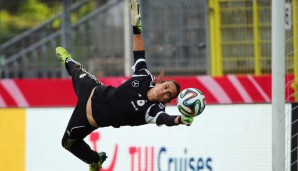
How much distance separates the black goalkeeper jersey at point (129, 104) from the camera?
1021 cm

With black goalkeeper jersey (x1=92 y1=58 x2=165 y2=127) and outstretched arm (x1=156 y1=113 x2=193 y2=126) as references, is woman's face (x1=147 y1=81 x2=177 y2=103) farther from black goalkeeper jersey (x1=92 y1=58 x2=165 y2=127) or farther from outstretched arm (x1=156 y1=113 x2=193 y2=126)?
outstretched arm (x1=156 y1=113 x2=193 y2=126)

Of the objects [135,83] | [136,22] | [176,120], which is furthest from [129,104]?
[136,22]

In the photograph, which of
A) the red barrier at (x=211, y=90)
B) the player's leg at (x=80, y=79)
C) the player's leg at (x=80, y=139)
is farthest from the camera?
the red barrier at (x=211, y=90)

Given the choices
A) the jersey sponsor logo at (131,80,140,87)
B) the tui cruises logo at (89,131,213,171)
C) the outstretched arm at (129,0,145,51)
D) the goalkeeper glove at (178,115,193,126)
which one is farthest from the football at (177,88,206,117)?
the tui cruises logo at (89,131,213,171)

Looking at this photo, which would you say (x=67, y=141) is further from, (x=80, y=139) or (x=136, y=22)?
(x=136, y=22)

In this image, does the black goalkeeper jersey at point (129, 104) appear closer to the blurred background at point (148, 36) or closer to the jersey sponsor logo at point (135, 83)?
the jersey sponsor logo at point (135, 83)

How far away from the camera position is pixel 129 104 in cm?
1029

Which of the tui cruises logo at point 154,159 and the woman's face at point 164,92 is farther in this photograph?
the tui cruises logo at point 154,159

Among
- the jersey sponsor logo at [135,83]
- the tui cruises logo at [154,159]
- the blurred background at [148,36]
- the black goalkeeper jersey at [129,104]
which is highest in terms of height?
the blurred background at [148,36]

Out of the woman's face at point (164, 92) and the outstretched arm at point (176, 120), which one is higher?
the woman's face at point (164, 92)

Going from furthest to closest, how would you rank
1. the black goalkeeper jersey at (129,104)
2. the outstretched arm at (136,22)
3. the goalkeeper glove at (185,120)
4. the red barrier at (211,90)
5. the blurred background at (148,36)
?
the blurred background at (148,36)
the red barrier at (211,90)
the outstretched arm at (136,22)
the black goalkeeper jersey at (129,104)
the goalkeeper glove at (185,120)

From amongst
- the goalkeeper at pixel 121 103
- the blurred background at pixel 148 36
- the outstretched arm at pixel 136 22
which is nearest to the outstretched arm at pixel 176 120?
the goalkeeper at pixel 121 103

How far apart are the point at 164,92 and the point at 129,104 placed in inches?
18.0

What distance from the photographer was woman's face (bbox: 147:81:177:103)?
10078mm
